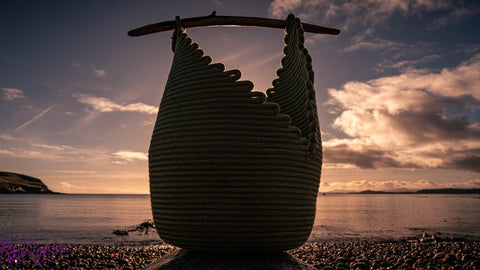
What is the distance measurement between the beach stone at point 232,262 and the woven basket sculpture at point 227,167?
134mm

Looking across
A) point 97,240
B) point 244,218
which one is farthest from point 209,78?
point 97,240

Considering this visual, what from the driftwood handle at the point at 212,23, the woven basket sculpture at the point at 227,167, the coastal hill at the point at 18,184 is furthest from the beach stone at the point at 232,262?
the coastal hill at the point at 18,184

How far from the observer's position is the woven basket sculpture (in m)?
2.36

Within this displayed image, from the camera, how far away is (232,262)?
2500 millimetres

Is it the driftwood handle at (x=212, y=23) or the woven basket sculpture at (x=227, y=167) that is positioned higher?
the driftwood handle at (x=212, y=23)

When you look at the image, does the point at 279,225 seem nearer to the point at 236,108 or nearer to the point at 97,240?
the point at 236,108

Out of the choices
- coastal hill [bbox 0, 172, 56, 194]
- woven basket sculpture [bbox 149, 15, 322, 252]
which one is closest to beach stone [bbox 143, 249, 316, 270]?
woven basket sculpture [bbox 149, 15, 322, 252]

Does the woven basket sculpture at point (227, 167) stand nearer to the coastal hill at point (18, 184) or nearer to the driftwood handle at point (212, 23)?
the driftwood handle at point (212, 23)

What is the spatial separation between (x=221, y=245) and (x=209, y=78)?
1.31 meters

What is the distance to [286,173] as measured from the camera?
2480 millimetres

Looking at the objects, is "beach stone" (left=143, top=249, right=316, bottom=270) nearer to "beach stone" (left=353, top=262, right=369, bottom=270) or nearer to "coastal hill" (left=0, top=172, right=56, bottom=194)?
"beach stone" (left=353, top=262, right=369, bottom=270)

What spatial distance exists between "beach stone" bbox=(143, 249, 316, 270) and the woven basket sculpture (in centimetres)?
13

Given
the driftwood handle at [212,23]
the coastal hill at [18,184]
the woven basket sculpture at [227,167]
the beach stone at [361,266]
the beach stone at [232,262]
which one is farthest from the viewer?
the coastal hill at [18,184]

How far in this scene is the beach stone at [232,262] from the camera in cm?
248
